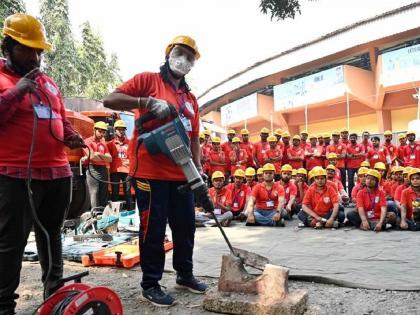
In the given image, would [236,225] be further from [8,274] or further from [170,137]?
[8,274]

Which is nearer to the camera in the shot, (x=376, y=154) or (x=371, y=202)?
(x=371, y=202)

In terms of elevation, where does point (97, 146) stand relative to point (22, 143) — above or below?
above

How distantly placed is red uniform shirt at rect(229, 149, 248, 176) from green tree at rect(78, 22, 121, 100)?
74.9 ft

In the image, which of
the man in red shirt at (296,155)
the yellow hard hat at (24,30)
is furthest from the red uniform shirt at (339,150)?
the yellow hard hat at (24,30)

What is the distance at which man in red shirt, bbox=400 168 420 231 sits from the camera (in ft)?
20.8

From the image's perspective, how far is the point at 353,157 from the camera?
34.5 ft

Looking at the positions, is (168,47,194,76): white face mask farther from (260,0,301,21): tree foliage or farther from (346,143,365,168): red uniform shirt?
(346,143,365,168): red uniform shirt

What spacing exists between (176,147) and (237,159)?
739 cm

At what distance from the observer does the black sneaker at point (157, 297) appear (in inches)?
119

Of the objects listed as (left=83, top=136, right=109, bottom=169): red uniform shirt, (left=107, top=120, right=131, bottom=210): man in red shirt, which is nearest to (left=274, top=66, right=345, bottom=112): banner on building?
(left=107, top=120, right=131, bottom=210): man in red shirt

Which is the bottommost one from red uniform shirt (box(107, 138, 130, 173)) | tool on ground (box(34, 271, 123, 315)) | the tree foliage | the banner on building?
tool on ground (box(34, 271, 123, 315))

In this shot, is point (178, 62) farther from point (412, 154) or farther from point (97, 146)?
point (412, 154)

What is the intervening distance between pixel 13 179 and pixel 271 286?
173 centimetres

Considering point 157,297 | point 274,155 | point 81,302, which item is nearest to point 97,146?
point 274,155
